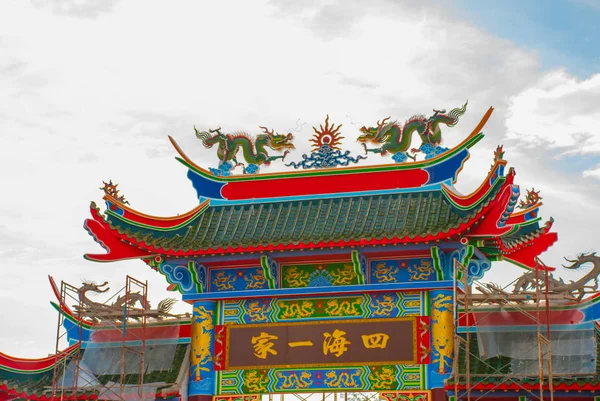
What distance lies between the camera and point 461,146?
19.6 metres

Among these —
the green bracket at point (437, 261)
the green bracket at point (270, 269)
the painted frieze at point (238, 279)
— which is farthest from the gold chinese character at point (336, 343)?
the green bracket at point (437, 261)

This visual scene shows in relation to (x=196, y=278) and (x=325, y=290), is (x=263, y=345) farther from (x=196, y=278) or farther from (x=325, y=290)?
(x=196, y=278)

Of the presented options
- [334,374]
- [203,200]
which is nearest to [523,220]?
[334,374]

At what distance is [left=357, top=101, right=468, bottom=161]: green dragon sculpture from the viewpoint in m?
20.0

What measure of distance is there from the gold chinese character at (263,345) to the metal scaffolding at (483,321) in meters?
3.41

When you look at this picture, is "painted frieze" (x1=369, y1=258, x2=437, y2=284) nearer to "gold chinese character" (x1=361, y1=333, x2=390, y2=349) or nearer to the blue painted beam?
the blue painted beam

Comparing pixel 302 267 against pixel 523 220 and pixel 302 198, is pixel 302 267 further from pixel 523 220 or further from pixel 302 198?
pixel 523 220

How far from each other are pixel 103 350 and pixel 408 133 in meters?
7.37

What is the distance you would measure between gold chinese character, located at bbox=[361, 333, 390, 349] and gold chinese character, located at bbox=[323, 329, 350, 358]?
1.13ft

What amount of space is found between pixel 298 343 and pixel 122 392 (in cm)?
343

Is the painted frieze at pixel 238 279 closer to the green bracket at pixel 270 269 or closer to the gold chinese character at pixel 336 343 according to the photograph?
the green bracket at pixel 270 269

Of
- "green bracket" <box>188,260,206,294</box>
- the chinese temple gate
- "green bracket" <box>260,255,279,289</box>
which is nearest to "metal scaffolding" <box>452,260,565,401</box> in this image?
the chinese temple gate

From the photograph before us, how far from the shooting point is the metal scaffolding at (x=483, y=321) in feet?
56.1

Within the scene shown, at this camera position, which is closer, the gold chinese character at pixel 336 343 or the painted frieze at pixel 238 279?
the gold chinese character at pixel 336 343
